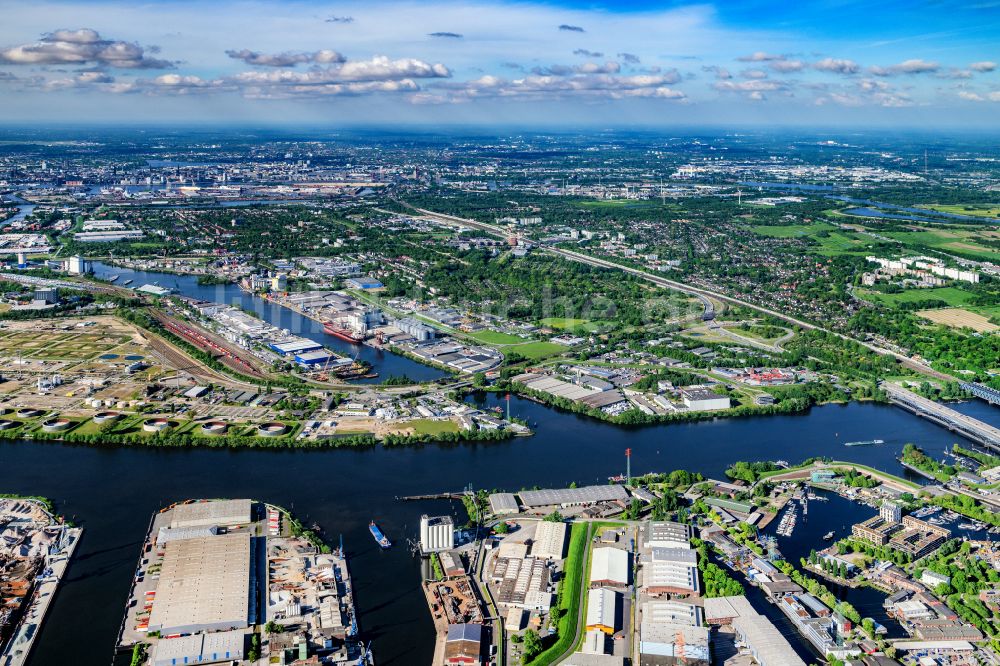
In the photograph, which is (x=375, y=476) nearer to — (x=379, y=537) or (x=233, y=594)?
(x=379, y=537)

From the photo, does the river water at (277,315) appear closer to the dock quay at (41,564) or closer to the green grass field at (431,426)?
the green grass field at (431,426)

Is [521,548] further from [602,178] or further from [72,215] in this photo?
[602,178]

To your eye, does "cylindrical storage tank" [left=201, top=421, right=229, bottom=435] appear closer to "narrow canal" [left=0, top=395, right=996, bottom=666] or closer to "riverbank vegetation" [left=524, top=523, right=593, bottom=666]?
"narrow canal" [left=0, top=395, right=996, bottom=666]

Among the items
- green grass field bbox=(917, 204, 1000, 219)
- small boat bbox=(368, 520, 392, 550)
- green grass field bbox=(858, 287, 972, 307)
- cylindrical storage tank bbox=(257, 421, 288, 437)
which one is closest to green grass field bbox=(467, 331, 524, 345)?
cylindrical storage tank bbox=(257, 421, 288, 437)

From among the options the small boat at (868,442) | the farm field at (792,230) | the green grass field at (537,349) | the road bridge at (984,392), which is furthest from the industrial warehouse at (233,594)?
the farm field at (792,230)

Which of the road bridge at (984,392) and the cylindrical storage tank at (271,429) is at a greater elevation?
the road bridge at (984,392)

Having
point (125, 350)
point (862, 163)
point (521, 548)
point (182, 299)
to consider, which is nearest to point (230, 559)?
point (521, 548)

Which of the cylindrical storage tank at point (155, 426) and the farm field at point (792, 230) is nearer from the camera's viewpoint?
the cylindrical storage tank at point (155, 426)
